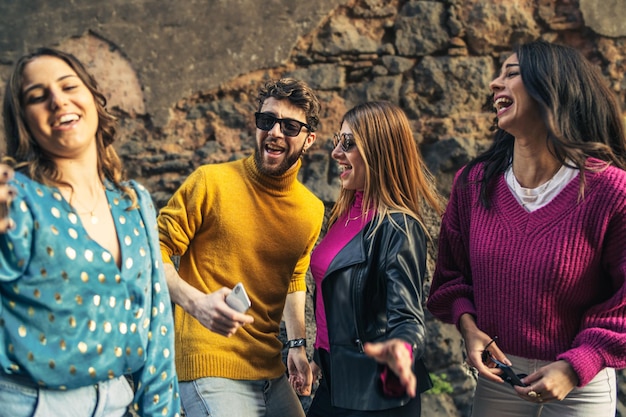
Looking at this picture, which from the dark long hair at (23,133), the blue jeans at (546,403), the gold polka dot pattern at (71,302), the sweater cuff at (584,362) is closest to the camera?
the gold polka dot pattern at (71,302)

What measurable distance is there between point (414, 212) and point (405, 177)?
13cm

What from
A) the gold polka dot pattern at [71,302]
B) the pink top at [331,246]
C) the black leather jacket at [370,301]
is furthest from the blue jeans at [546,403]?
the gold polka dot pattern at [71,302]

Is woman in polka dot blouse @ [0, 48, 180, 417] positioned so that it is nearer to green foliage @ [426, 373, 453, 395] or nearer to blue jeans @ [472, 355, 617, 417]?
blue jeans @ [472, 355, 617, 417]

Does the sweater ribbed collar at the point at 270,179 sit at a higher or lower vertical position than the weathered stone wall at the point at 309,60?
lower

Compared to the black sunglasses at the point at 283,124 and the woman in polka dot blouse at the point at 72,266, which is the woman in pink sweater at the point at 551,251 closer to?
the black sunglasses at the point at 283,124

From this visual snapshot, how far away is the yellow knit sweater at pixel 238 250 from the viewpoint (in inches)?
105

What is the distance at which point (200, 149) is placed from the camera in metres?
4.51

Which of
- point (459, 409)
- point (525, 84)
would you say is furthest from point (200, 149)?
point (525, 84)

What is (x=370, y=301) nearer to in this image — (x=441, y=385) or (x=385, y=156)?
(x=385, y=156)

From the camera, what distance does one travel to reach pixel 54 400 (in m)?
1.79

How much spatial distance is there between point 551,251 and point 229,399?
1.18 metres

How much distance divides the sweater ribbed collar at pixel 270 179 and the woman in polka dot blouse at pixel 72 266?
86cm

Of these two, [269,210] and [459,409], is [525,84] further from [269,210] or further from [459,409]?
[459,409]

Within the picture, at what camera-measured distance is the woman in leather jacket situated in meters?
2.31
